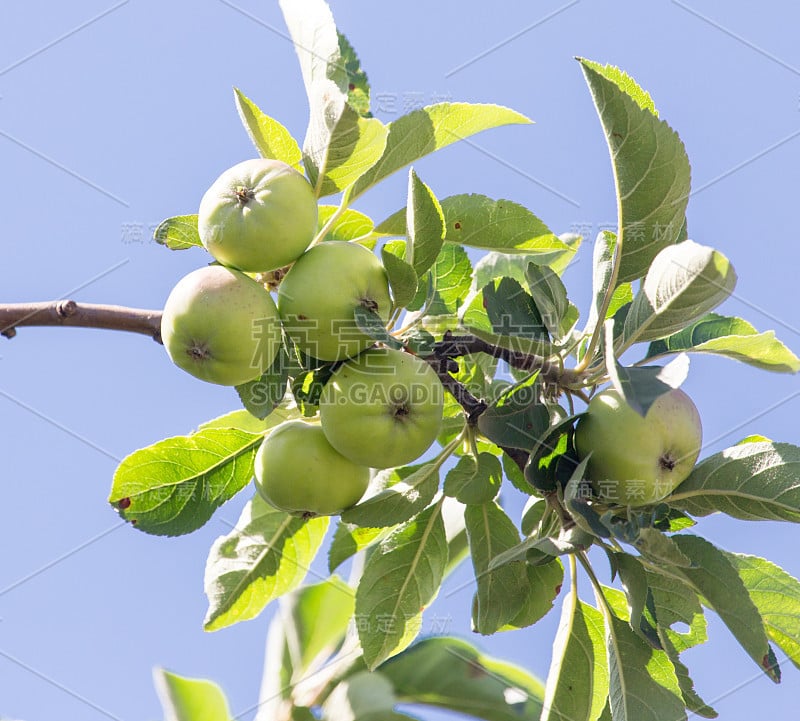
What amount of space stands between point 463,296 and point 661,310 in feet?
2.10

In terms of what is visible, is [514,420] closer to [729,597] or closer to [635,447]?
[635,447]

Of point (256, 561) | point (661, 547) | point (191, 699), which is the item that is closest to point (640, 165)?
point (661, 547)

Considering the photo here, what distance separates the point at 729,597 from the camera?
6.21 feet

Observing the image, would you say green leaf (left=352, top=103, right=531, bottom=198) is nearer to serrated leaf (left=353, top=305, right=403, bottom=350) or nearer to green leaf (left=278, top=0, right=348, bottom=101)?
green leaf (left=278, top=0, right=348, bottom=101)

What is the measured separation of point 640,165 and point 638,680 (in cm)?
119

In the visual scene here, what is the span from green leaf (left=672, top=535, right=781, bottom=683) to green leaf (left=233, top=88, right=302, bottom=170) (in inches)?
50.5

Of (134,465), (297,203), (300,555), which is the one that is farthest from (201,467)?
(297,203)

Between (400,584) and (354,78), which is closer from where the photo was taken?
(354,78)

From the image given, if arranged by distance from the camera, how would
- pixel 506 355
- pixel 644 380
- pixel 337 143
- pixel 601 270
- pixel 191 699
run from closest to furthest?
pixel 644 380, pixel 337 143, pixel 506 355, pixel 601 270, pixel 191 699

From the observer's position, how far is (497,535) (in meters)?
2.31

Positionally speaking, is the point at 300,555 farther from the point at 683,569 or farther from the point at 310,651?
the point at 683,569

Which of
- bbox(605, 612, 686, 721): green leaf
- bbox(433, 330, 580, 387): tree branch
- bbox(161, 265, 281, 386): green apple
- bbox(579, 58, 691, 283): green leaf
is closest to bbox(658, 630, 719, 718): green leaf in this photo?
bbox(605, 612, 686, 721): green leaf

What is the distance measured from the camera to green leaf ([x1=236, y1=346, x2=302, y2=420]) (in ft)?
6.53

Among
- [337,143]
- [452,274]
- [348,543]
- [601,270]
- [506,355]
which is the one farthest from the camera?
[348,543]
